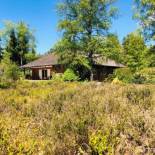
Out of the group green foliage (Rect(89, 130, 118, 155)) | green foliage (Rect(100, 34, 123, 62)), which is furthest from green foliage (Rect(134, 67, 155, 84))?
green foliage (Rect(89, 130, 118, 155))

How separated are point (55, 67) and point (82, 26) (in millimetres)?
10875

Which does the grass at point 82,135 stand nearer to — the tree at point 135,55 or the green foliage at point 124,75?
the green foliage at point 124,75

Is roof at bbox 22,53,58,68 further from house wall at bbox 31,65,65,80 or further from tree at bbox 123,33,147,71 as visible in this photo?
tree at bbox 123,33,147,71

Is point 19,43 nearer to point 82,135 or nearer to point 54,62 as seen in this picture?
point 54,62

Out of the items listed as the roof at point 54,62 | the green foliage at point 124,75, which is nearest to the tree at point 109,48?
the roof at point 54,62

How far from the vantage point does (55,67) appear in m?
48.6

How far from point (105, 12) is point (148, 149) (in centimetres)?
3822

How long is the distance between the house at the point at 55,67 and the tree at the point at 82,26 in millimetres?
3358

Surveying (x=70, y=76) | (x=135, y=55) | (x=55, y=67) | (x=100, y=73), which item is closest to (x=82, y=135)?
(x=70, y=76)

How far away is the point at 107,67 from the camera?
49938mm

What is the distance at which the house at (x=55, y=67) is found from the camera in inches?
1841

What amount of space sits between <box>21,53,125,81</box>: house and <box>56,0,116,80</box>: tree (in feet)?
11.0

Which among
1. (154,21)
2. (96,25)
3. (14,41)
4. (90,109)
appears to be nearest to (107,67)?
(96,25)

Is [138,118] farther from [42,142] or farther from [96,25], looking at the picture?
[96,25]
